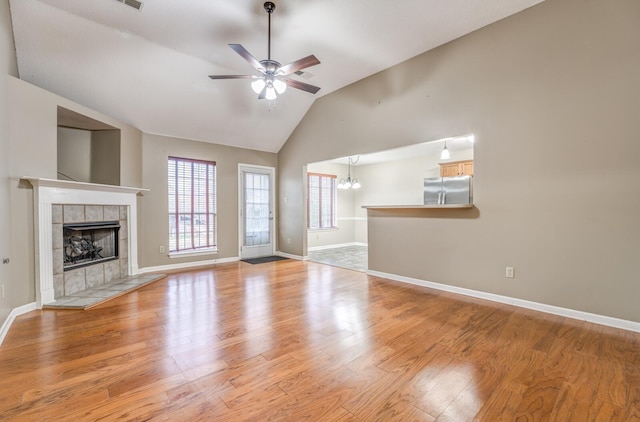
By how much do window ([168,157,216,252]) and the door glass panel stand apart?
0.78 meters

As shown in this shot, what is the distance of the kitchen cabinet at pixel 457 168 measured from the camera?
6.82m

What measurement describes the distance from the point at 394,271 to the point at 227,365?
3208mm

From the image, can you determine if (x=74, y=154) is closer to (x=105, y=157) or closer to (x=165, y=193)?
Result: (x=105, y=157)

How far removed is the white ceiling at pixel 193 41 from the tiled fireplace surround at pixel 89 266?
5.24 ft

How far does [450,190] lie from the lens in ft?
20.0

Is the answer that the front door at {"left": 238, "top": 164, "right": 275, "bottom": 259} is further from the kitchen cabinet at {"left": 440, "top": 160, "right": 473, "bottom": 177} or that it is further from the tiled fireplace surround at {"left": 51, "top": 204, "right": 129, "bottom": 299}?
→ the kitchen cabinet at {"left": 440, "top": 160, "right": 473, "bottom": 177}

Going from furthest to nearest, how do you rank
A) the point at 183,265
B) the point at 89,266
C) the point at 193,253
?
the point at 193,253, the point at 183,265, the point at 89,266

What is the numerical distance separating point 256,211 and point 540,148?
5434mm

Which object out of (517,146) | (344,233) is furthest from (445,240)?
(344,233)

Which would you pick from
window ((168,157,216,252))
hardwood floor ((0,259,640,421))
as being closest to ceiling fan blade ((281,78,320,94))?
hardwood floor ((0,259,640,421))

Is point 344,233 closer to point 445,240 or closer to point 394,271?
point 394,271

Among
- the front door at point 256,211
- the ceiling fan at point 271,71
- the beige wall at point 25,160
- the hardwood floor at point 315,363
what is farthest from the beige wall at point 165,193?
the ceiling fan at point 271,71

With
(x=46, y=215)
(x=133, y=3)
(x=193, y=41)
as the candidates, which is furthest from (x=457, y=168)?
(x=46, y=215)

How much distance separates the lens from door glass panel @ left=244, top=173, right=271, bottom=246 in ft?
21.9
